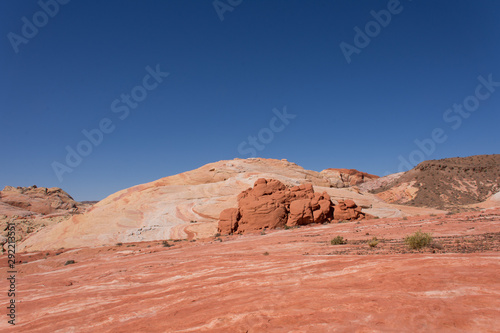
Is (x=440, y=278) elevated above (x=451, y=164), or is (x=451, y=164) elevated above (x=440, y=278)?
(x=451, y=164)

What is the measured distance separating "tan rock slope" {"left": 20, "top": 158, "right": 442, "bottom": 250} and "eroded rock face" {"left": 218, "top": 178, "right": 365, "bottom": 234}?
289 centimetres

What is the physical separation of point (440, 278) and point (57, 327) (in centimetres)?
844

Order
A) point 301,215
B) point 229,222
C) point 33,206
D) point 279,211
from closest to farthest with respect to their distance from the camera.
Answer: point 301,215, point 229,222, point 279,211, point 33,206

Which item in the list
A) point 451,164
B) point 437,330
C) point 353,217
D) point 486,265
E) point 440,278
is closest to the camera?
point 437,330

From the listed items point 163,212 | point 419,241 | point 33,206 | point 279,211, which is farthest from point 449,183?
point 33,206

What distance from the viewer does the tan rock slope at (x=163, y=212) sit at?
29.8 m

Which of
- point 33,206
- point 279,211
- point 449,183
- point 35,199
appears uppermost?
point 35,199

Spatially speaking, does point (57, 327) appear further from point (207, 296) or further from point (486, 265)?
point (486, 265)

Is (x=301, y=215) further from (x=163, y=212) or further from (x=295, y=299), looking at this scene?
(x=295, y=299)

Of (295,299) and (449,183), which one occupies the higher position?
(449,183)

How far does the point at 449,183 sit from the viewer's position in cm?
6431

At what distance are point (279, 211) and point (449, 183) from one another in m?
56.3

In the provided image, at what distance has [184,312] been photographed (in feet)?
19.3

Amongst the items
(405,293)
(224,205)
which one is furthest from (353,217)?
(405,293)
